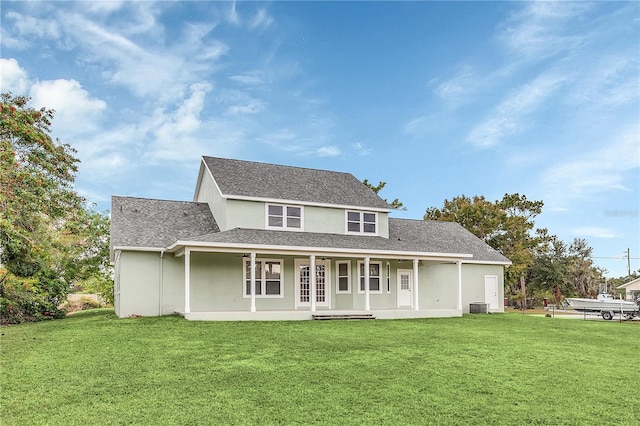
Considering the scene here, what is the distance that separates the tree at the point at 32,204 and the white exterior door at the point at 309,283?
9877 mm

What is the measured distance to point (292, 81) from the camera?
2344 cm

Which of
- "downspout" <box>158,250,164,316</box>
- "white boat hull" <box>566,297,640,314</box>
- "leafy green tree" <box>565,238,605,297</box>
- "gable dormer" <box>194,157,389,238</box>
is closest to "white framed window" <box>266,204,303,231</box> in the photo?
"gable dormer" <box>194,157,389,238</box>

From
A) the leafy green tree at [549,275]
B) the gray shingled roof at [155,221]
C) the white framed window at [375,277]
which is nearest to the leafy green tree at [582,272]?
the leafy green tree at [549,275]

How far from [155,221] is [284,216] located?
5273 millimetres

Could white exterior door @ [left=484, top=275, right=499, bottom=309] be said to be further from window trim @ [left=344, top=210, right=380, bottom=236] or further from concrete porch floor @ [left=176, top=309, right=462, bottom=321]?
window trim @ [left=344, top=210, right=380, bottom=236]

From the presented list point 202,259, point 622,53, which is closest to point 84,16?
point 202,259

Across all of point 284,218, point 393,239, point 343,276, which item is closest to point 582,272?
point 393,239

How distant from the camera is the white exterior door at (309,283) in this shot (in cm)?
2053

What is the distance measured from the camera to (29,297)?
63.1ft

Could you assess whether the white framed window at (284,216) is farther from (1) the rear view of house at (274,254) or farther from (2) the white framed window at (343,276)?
(2) the white framed window at (343,276)

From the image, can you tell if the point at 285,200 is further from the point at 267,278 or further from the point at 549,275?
the point at 549,275

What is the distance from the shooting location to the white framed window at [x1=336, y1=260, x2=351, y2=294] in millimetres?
21422

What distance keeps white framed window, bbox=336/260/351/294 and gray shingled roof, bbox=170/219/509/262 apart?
1.23 m

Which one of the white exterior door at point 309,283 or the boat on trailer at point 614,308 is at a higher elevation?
the white exterior door at point 309,283
